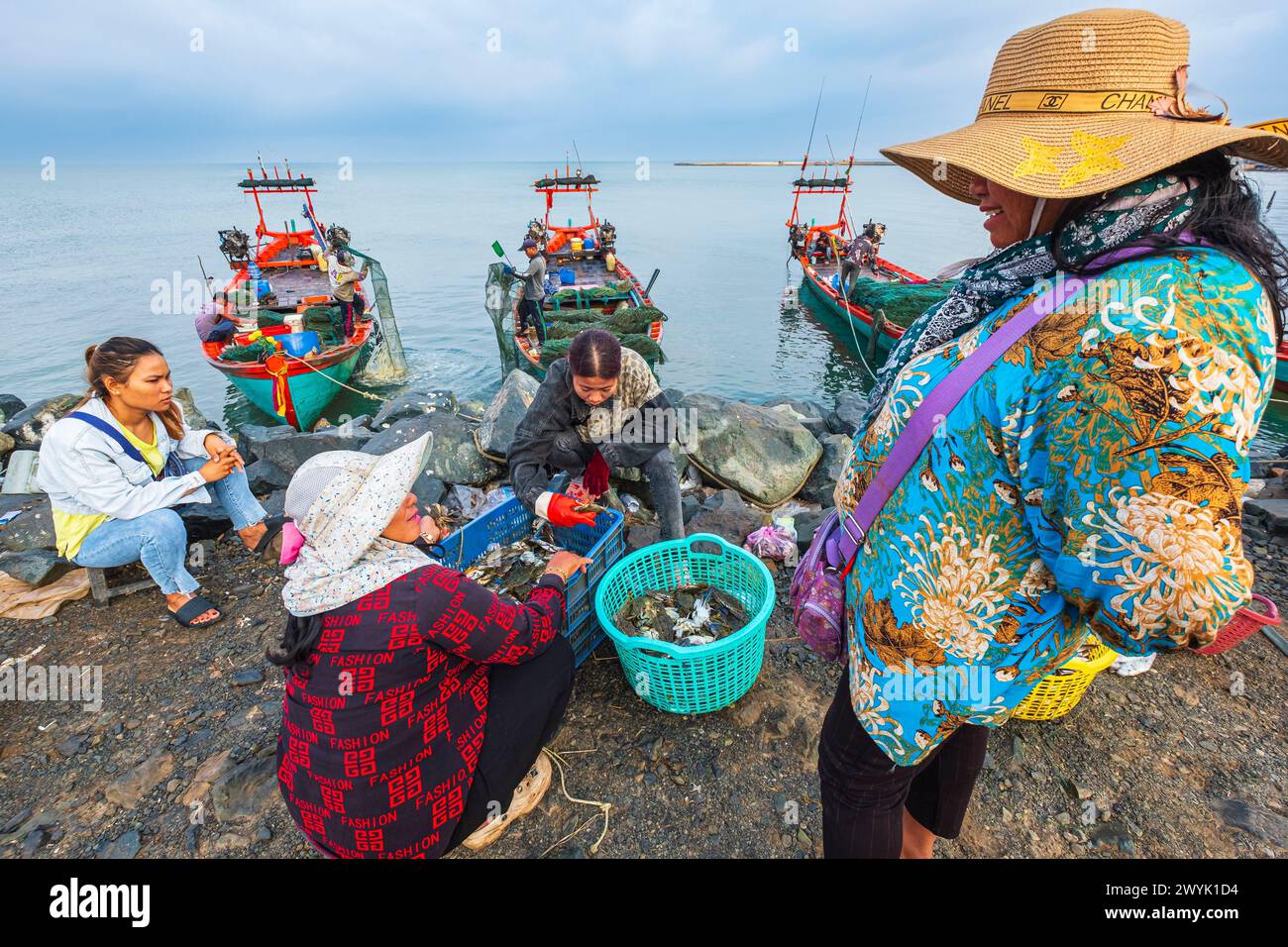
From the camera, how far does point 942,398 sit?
119cm

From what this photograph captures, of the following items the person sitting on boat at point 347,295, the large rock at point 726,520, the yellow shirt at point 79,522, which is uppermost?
the person sitting on boat at point 347,295

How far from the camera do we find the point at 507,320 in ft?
51.8

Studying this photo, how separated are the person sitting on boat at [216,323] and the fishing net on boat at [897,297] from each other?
1288cm

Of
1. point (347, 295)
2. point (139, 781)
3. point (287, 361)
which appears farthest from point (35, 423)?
point (139, 781)

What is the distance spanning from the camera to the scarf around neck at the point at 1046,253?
100cm

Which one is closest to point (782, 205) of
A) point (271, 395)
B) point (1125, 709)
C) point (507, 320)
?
point (507, 320)

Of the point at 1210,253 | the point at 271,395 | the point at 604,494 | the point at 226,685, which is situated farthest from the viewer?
the point at 271,395

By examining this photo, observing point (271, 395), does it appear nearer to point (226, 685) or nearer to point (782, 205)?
point (226, 685)

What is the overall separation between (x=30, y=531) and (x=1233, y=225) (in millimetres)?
6268

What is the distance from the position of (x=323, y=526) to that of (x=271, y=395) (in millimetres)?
9942

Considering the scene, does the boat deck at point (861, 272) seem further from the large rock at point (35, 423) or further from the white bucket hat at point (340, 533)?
the white bucket hat at point (340, 533)

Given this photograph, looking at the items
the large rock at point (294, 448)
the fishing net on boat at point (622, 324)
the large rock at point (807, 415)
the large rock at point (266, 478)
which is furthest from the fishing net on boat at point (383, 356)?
the large rock at point (807, 415)

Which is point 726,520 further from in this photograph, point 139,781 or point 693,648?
point 139,781

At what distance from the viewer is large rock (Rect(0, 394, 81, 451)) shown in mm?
6703
